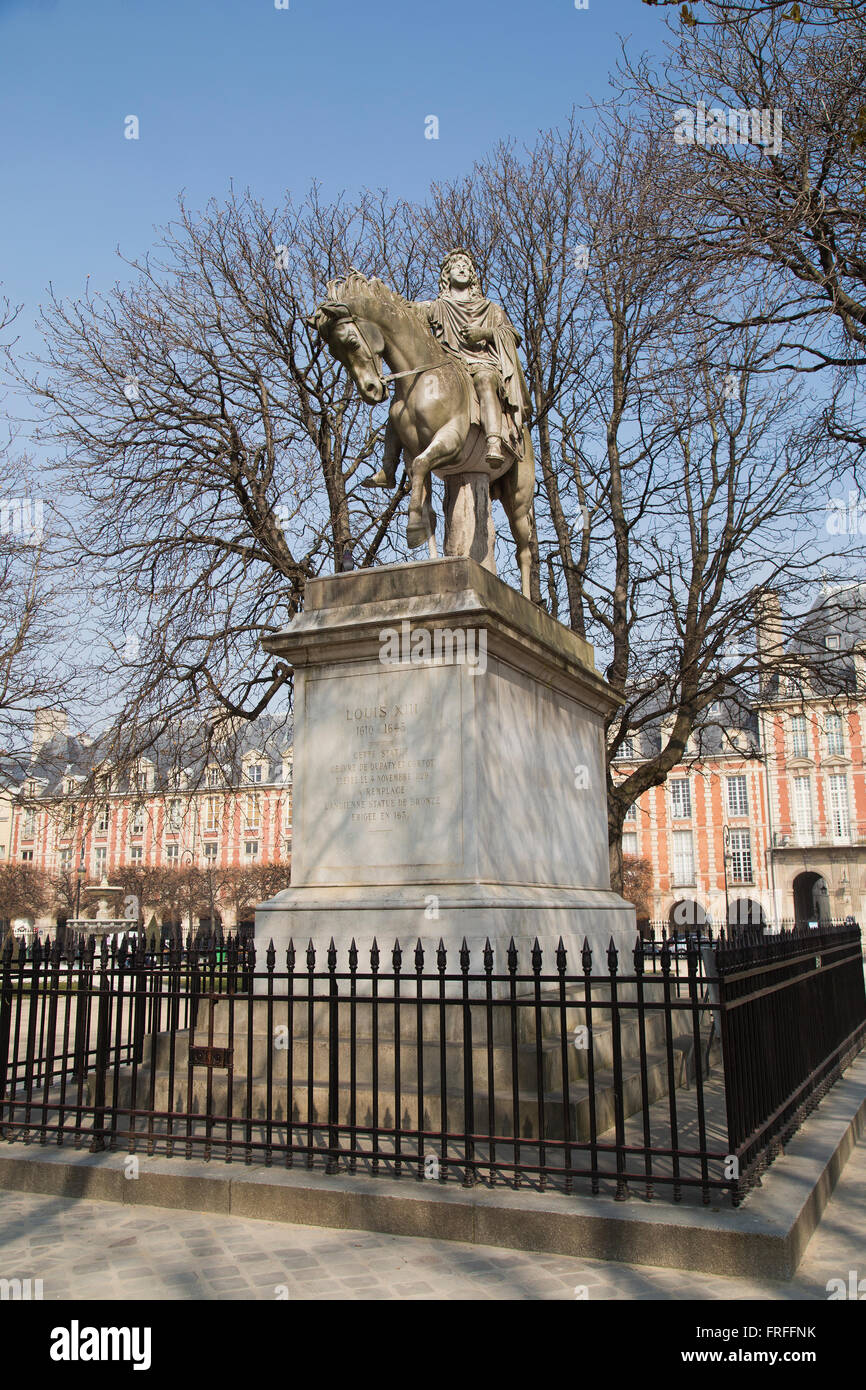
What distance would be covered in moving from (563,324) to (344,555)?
18.5 ft

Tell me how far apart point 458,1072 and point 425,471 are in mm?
4271

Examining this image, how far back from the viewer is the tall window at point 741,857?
70.2 meters

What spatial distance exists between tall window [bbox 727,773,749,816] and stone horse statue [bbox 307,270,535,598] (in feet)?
214

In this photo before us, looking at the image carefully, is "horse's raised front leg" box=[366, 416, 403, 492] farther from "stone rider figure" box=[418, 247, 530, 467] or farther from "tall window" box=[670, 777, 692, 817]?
"tall window" box=[670, 777, 692, 817]

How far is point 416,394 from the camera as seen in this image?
8.17 m

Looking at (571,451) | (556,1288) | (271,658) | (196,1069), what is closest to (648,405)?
(571,451)

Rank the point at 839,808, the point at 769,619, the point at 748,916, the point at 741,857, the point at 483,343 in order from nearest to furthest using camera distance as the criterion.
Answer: the point at 483,343 → the point at 748,916 → the point at 769,619 → the point at 839,808 → the point at 741,857

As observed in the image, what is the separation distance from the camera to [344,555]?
1733 cm

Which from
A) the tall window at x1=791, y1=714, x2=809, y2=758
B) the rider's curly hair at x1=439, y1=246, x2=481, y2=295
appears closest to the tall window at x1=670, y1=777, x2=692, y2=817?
the tall window at x1=791, y1=714, x2=809, y2=758

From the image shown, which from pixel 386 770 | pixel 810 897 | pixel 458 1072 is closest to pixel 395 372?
pixel 386 770

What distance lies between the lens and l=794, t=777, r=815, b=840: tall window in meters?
68.0

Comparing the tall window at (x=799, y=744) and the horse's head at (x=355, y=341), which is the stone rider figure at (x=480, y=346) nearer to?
the horse's head at (x=355, y=341)

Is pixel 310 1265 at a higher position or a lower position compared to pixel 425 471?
lower

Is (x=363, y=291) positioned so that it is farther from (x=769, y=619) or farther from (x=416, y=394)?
(x=769, y=619)
